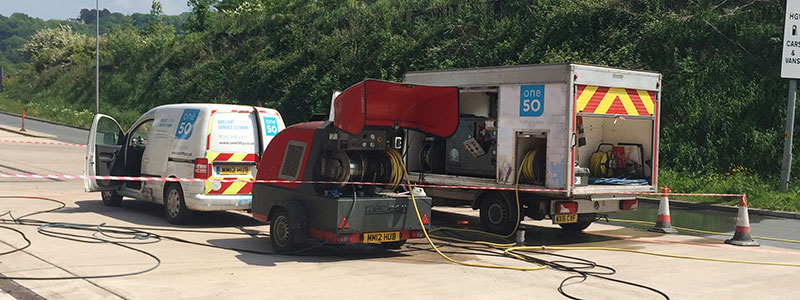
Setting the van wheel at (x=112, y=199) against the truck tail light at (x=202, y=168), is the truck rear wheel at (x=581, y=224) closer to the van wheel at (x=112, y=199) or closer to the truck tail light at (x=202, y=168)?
the truck tail light at (x=202, y=168)

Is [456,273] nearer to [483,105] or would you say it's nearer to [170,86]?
[483,105]

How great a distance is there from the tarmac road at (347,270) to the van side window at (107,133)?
151 centimetres

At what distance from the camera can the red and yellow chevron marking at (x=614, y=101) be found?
11602mm

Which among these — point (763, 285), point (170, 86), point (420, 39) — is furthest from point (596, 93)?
point (170, 86)

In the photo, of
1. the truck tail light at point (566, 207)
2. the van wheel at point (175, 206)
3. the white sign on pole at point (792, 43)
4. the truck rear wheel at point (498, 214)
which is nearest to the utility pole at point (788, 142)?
the white sign on pole at point (792, 43)

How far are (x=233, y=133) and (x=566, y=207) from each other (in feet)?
17.2

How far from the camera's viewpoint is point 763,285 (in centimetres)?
864

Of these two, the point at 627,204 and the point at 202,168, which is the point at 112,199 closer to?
the point at 202,168

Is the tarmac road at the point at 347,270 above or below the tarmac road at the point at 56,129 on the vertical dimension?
below

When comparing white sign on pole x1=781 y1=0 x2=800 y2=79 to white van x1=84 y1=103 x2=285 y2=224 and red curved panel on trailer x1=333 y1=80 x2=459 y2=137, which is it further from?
white van x1=84 y1=103 x2=285 y2=224

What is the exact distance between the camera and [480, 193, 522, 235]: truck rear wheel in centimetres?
1205

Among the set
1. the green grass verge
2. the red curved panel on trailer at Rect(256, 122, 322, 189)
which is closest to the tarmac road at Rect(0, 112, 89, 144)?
the green grass verge

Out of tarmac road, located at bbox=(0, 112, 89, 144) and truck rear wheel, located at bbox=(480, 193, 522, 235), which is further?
tarmac road, located at bbox=(0, 112, 89, 144)

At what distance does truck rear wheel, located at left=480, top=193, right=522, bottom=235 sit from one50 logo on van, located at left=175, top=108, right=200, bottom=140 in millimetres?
4766
